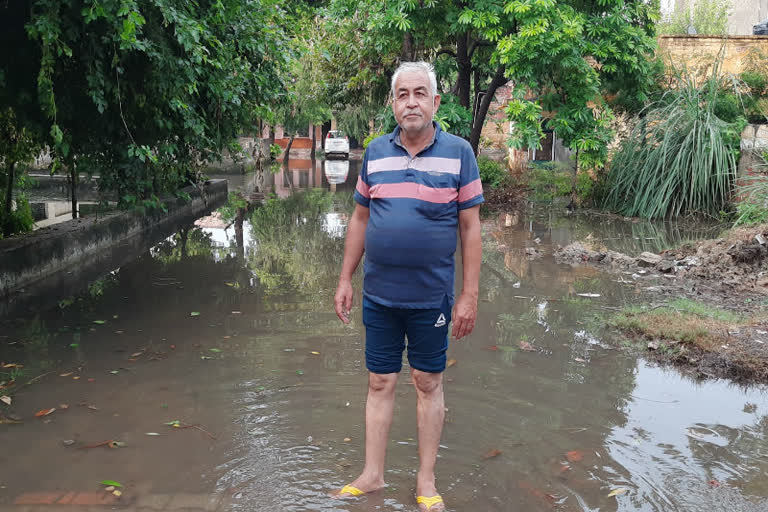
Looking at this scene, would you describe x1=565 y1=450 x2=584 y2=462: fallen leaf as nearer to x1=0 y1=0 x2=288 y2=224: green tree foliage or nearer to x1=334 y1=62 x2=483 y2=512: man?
x1=334 y1=62 x2=483 y2=512: man

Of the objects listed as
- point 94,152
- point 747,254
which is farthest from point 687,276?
point 94,152

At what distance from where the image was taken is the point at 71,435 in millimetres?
→ 4211

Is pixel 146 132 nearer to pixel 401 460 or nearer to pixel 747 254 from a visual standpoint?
pixel 401 460

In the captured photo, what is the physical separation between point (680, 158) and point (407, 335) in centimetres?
1189

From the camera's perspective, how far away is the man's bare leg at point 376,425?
3553mm

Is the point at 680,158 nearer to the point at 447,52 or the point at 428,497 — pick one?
the point at 447,52

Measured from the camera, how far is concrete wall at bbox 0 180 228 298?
25.3 feet

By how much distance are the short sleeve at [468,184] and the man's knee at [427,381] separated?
0.84 metres

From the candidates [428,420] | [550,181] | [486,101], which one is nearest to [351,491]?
[428,420]

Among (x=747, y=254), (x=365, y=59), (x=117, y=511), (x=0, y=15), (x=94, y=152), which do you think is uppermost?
(x=365, y=59)

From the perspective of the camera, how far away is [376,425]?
356 centimetres

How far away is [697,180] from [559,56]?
12.8 ft

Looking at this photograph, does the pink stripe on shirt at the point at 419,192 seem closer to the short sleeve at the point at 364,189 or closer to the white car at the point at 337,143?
the short sleeve at the point at 364,189

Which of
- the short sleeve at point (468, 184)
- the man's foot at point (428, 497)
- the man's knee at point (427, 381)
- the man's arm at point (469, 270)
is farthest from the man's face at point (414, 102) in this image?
the man's foot at point (428, 497)
